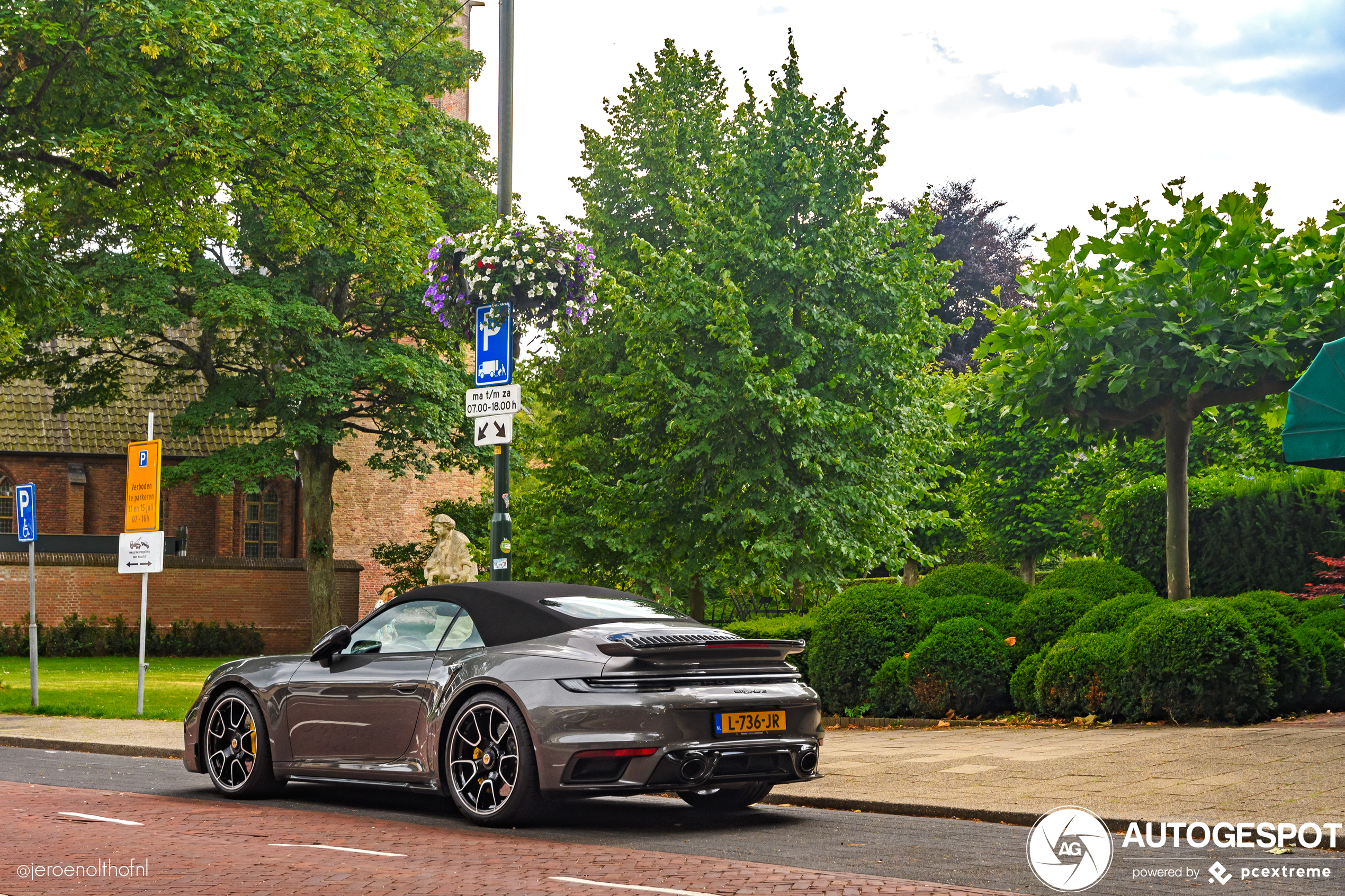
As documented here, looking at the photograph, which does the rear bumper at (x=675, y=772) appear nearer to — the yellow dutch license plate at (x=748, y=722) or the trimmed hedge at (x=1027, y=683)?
the yellow dutch license plate at (x=748, y=722)

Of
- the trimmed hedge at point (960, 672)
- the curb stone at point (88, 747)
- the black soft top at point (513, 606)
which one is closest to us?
the black soft top at point (513, 606)

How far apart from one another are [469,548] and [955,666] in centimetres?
1851

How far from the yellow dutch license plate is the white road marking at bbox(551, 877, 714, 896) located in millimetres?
1597

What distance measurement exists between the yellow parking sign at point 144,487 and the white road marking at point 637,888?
11.0 m

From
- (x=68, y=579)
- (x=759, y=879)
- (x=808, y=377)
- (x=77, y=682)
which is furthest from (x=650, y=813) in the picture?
(x=68, y=579)

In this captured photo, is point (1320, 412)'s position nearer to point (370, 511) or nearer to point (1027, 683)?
point (1027, 683)

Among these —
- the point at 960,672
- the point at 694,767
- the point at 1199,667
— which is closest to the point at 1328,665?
the point at 1199,667

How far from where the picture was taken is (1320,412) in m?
10.4

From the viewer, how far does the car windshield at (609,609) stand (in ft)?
26.3

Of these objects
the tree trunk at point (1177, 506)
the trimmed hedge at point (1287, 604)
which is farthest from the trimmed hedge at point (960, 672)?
the trimmed hedge at point (1287, 604)

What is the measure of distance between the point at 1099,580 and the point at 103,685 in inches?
700

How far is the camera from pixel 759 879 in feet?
19.3

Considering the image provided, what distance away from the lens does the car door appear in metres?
7.98

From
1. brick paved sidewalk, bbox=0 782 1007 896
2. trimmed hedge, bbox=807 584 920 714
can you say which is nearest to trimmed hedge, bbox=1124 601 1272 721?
trimmed hedge, bbox=807 584 920 714
